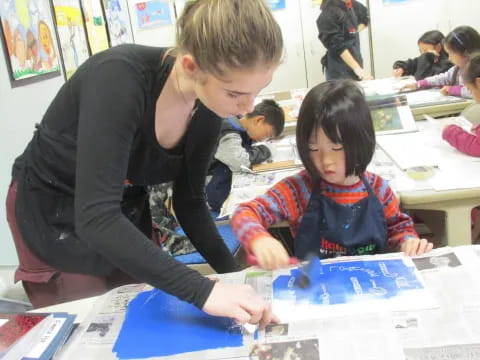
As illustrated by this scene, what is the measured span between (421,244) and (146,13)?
399 cm

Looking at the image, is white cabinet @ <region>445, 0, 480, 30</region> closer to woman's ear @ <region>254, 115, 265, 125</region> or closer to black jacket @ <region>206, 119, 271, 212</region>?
woman's ear @ <region>254, 115, 265, 125</region>

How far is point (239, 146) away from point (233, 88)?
120cm

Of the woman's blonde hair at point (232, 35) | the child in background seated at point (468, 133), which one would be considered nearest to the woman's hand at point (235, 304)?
the woman's blonde hair at point (232, 35)

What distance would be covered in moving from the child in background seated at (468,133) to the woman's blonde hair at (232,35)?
1.11m

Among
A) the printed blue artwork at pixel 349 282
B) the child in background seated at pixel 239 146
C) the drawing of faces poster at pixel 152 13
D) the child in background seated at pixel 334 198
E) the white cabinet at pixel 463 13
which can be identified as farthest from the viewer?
the white cabinet at pixel 463 13

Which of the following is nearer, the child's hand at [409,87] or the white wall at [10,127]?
the white wall at [10,127]

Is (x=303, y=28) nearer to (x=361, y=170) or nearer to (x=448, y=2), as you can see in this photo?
(x=448, y=2)

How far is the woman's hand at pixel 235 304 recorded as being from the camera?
721mm

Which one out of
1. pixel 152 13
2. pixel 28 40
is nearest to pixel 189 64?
pixel 28 40

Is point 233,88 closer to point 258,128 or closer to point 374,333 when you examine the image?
point 374,333

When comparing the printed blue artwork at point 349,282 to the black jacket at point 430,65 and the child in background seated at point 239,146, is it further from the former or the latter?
the black jacket at point 430,65

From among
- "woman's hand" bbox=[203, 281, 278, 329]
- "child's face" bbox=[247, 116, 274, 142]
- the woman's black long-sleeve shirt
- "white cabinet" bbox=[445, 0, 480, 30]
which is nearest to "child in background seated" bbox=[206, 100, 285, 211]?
"child's face" bbox=[247, 116, 274, 142]

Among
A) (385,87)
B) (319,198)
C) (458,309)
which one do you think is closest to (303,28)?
(385,87)

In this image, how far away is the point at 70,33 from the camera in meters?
2.40
